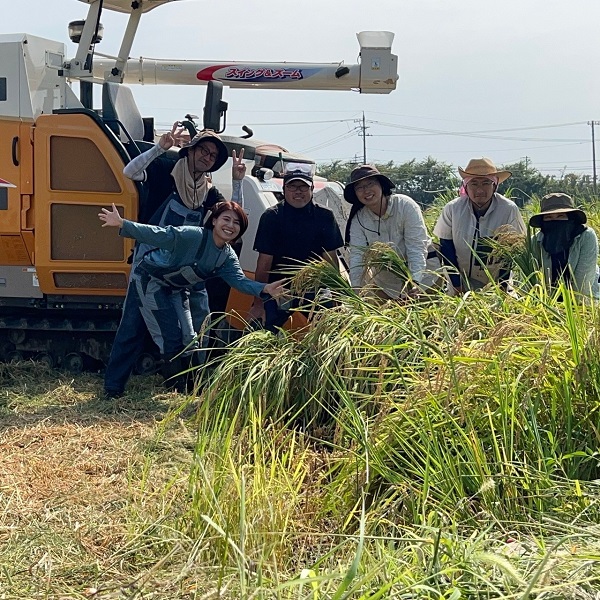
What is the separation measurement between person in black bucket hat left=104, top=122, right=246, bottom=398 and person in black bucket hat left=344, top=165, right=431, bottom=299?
46.8 inches

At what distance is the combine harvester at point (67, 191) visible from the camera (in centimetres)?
703

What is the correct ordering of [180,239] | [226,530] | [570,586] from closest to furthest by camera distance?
[570,586], [226,530], [180,239]

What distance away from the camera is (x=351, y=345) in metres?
4.77

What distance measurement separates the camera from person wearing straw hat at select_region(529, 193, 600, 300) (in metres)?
5.68

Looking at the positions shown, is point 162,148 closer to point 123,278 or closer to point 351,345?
point 123,278

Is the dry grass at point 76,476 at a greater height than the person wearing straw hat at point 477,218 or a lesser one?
lesser

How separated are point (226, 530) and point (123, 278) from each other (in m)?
4.04

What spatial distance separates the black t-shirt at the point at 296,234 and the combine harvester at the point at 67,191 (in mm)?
880

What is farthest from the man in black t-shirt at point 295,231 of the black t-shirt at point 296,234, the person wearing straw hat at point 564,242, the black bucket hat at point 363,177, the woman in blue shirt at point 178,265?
the person wearing straw hat at point 564,242

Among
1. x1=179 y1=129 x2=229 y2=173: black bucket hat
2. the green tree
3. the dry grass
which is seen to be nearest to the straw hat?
x1=179 y1=129 x2=229 y2=173: black bucket hat

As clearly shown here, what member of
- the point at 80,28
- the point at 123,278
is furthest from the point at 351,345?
the point at 80,28

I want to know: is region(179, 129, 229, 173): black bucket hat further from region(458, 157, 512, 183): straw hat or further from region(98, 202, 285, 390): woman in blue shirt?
region(458, 157, 512, 183): straw hat

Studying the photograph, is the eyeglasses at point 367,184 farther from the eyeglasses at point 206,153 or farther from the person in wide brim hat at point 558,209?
the eyeglasses at point 206,153

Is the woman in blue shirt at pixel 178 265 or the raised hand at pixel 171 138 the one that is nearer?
the woman in blue shirt at pixel 178 265
